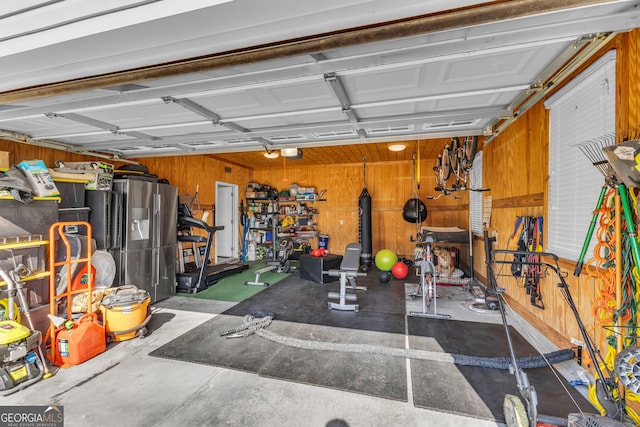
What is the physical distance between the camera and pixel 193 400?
2078mm

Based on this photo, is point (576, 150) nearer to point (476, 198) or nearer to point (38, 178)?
point (476, 198)

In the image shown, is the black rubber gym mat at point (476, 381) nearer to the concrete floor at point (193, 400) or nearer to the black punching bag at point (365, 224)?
→ the concrete floor at point (193, 400)

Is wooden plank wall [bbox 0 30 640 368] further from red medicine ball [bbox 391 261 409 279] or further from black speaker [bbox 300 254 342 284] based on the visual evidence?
black speaker [bbox 300 254 342 284]

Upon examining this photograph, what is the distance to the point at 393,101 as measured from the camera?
2.51 m

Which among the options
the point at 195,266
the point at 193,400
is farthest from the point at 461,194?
the point at 193,400

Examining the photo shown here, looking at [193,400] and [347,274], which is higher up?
[347,274]

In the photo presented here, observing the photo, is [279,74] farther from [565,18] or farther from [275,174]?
[275,174]

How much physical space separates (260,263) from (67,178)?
4836 millimetres

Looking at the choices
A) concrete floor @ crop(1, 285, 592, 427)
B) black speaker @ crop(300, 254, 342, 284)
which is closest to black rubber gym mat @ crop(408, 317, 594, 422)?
concrete floor @ crop(1, 285, 592, 427)

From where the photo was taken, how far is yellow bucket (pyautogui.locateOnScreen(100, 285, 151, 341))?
297 cm

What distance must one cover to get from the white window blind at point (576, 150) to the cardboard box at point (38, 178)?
5.19 meters

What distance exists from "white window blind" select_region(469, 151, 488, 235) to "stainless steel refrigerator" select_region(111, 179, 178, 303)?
220 inches

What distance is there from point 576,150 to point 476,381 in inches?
84.6

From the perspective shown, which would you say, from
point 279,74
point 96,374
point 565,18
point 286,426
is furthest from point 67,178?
point 565,18
